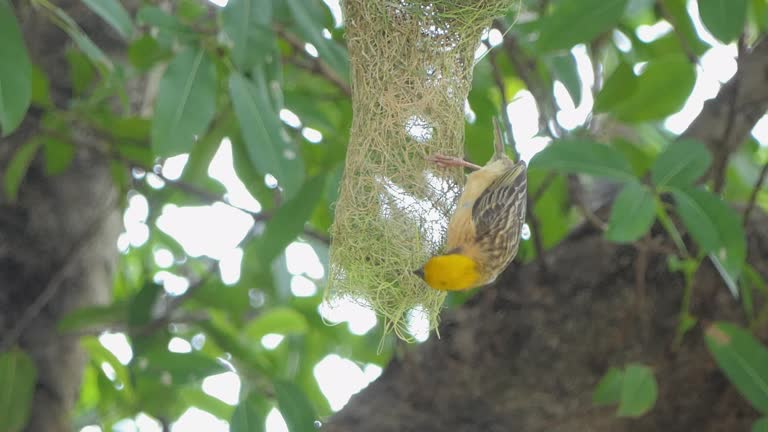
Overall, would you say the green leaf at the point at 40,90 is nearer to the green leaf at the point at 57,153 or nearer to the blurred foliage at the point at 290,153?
the blurred foliage at the point at 290,153

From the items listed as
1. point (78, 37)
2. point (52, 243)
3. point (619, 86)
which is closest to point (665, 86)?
point (619, 86)

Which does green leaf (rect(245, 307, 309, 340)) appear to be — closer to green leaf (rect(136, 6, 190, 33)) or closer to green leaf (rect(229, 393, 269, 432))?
green leaf (rect(229, 393, 269, 432))

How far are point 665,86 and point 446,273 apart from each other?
104 centimetres

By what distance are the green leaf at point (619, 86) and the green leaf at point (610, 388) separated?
0.78 m

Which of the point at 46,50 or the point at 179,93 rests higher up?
the point at 46,50

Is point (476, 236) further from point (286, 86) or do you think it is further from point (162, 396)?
point (162, 396)

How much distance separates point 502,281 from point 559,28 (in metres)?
0.87

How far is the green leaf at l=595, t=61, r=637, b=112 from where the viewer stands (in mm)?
2707

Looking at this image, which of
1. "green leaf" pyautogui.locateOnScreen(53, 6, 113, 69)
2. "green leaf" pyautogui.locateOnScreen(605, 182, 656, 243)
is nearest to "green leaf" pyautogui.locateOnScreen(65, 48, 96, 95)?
"green leaf" pyautogui.locateOnScreen(53, 6, 113, 69)

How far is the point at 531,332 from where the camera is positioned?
279cm

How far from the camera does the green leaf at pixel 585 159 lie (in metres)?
2.20

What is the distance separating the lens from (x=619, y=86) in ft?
8.91

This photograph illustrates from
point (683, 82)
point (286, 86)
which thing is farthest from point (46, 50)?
point (683, 82)

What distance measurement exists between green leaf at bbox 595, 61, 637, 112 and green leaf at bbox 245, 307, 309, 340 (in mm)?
1466
